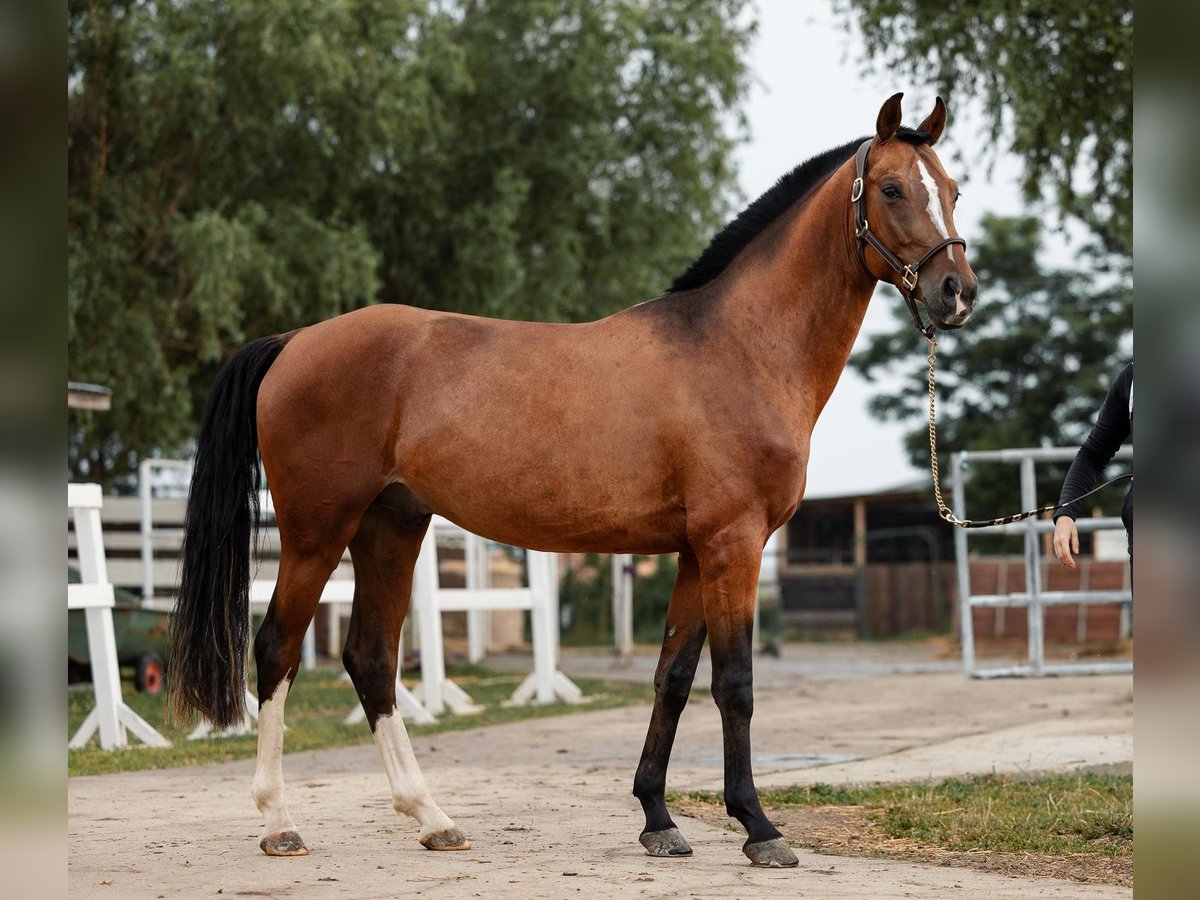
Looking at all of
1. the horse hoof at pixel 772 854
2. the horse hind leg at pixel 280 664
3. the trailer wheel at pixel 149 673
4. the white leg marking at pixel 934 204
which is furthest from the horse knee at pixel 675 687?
the trailer wheel at pixel 149 673

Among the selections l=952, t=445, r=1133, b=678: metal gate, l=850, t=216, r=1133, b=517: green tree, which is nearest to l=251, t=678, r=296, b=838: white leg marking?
l=952, t=445, r=1133, b=678: metal gate

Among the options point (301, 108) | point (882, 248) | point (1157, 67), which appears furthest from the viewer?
point (301, 108)

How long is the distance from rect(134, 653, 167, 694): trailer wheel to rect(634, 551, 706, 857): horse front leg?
811 cm

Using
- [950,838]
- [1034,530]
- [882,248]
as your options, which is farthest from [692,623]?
[1034,530]

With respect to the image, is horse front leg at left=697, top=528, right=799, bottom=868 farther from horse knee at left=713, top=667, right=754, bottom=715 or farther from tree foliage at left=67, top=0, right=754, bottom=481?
tree foliage at left=67, top=0, right=754, bottom=481

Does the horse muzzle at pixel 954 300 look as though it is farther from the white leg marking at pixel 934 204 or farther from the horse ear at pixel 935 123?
the horse ear at pixel 935 123

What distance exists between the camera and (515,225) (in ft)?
61.5

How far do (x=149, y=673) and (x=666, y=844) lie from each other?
8452mm

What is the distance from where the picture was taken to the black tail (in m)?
4.84

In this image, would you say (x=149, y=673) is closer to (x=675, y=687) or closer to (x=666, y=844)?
(x=675, y=687)

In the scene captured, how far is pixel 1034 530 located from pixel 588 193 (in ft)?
32.2

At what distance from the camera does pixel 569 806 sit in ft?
18.9

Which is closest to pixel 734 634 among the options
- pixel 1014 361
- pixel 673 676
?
pixel 673 676

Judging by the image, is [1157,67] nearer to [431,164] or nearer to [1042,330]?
[431,164]
